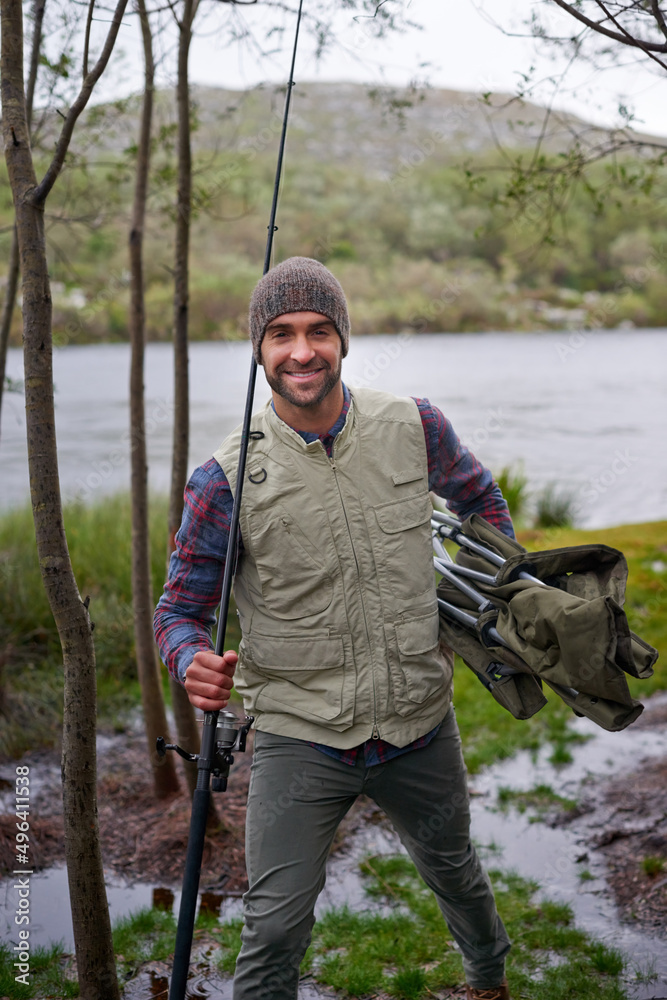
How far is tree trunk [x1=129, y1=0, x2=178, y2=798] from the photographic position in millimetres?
4496

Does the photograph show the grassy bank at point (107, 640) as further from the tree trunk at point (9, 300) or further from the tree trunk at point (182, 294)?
the tree trunk at point (9, 300)

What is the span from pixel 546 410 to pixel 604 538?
89.1 feet

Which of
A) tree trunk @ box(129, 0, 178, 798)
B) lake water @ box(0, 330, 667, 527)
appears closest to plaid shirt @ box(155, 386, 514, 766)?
tree trunk @ box(129, 0, 178, 798)

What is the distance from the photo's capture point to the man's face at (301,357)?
2.34m

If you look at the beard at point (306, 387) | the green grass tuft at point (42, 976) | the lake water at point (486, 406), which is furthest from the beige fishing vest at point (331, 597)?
the lake water at point (486, 406)

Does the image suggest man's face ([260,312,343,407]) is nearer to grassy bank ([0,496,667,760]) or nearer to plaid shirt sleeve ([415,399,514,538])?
plaid shirt sleeve ([415,399,514,538])

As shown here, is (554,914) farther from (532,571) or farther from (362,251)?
(362,251)

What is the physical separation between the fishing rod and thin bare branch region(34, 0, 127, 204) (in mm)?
543

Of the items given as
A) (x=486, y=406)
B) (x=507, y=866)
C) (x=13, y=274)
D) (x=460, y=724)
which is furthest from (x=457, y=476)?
(x=486, y=406)

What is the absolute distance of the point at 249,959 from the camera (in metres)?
2.09

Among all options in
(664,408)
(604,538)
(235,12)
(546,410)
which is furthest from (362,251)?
(235,12)

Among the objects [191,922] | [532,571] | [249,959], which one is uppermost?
[532,571]

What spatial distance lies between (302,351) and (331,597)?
667mm

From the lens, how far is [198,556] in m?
2.34
